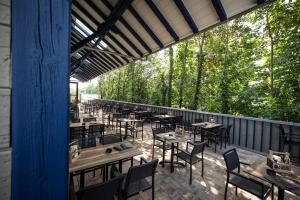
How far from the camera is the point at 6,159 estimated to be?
0.67 metres

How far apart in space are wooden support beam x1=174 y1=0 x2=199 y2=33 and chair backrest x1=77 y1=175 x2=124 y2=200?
12.0 ft

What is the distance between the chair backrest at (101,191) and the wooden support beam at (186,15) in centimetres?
366

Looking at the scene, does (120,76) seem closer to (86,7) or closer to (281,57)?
(86,7)

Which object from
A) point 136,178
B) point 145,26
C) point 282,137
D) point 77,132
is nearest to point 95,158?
point 136,178

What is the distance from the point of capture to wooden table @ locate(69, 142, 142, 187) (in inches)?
92.0

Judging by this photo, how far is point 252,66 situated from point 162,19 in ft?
25.0

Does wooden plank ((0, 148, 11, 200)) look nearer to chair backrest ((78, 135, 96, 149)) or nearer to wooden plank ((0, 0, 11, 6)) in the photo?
wooden plank ((0, 0, 11, 6))

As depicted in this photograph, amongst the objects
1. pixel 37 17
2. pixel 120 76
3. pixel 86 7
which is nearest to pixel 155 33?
pixel 86 7

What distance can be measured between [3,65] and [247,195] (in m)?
3.97

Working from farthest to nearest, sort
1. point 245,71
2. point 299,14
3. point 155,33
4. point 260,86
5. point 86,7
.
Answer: point 245,71 < point 260,86 < point 299,14 < point 86,7 < point 155,33

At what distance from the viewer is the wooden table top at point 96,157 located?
7.69 feet

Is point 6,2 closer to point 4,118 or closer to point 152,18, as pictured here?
point 4,118

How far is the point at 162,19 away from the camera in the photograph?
4.39m

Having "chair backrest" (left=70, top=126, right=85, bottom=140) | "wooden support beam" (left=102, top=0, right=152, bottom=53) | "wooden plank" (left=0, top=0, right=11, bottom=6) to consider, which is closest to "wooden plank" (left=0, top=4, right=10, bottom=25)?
"wooden plank" (left=0, top=0, right=11, bottom=6)
